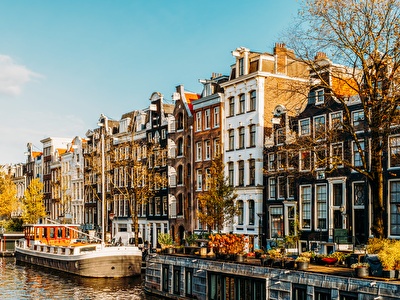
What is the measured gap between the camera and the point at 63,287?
4241 centimetres

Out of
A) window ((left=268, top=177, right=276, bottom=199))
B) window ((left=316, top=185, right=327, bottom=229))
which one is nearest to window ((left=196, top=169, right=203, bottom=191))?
window ((left=268, top=177, right=276, bottom=199))

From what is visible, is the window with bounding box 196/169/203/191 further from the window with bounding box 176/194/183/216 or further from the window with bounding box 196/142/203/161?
the window with bounding box 176/194/183/216

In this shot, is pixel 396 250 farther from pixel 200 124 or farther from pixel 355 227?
pixel 200 124

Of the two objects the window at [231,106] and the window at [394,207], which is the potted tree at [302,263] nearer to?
the window at [394,207]

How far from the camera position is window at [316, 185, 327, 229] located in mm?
40562

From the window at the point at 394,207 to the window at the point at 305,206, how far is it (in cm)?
715

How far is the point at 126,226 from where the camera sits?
71.4m

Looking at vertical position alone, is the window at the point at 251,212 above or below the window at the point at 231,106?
below

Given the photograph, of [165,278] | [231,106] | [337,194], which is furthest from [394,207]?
[231,106]

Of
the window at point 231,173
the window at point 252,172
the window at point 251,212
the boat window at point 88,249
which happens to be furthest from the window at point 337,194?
the boat window at point 88,249

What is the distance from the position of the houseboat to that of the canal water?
0.67 m

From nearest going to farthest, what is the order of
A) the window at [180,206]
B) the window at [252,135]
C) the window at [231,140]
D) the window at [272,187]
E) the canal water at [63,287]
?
the canal water at [63,287] < the window at [272,187] < the window at [252,135] < the window at [231,140] < the window at [180,206]

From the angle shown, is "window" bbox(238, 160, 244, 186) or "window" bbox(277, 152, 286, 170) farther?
"window" bbox(238, 160, 244, 186)

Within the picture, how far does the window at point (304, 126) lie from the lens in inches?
1661
